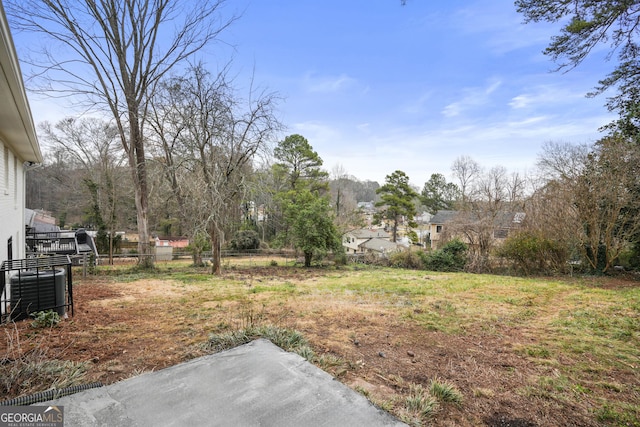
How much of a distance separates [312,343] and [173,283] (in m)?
6.47

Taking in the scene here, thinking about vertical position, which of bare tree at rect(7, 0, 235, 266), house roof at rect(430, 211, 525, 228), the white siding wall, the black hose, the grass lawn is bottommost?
the grass lawn

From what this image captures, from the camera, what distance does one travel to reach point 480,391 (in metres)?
2.68

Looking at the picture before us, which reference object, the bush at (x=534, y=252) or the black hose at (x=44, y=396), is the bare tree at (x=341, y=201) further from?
the black hose at (x=44, y=396)

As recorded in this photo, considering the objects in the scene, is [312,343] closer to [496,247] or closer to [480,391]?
[480,391]

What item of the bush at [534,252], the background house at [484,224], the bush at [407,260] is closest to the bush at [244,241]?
the bush at [407,260]

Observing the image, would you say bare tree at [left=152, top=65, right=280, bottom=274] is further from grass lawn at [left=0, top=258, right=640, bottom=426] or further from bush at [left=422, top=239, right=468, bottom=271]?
bush at [left=422, top=239, right=468, bottom=271]

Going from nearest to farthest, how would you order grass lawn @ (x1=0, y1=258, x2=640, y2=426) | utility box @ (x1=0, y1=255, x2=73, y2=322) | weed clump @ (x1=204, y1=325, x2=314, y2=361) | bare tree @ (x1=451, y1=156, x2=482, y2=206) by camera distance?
grass lawn @ (x1=0, y1=258, x2=640, y2=426)
weed clump @ (x1=204, y1=325, x2=314, y2=361)
utility box @ (x1=0, y1=255, x2=73, y2=322)
bare tree @ (x1=451, y1=156, x2=482, y2=206)

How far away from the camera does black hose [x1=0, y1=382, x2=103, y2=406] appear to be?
2033 millimetres

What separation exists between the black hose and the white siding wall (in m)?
5.16

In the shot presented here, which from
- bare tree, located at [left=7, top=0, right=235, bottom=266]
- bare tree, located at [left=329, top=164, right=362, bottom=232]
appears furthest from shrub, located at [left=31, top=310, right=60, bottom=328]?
bare tree, located at [left=329, top=164, right=362, bottom=232]

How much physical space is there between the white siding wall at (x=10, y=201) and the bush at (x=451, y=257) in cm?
1643

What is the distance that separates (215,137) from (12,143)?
5.08 m

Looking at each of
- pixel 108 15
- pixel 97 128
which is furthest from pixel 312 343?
pixel 97 128

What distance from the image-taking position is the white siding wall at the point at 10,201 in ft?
19.6
